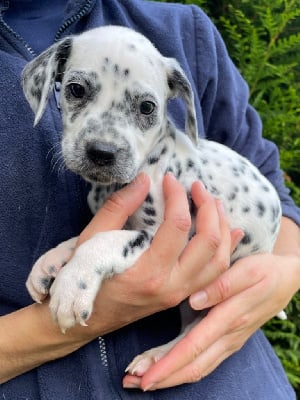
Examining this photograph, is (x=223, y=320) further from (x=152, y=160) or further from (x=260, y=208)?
(x=152, y=160)

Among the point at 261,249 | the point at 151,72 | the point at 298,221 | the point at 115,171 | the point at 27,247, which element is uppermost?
the point at 151,72

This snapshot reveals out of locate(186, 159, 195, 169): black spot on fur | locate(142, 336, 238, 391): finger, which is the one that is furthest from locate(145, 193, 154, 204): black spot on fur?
locate(142, 336, 238, 391): finger

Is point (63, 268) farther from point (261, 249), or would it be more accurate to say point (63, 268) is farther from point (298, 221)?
point (298, 221)

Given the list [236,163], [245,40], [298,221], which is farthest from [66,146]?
[245,40]

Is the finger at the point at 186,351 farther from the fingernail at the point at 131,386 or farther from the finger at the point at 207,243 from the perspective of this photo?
the finger at the point at 207,243

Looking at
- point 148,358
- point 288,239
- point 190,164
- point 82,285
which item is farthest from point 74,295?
point 288,239

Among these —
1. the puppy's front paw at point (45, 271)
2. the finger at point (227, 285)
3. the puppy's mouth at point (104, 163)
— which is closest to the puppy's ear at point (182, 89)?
the puppy's mouth at point (104, 163)
